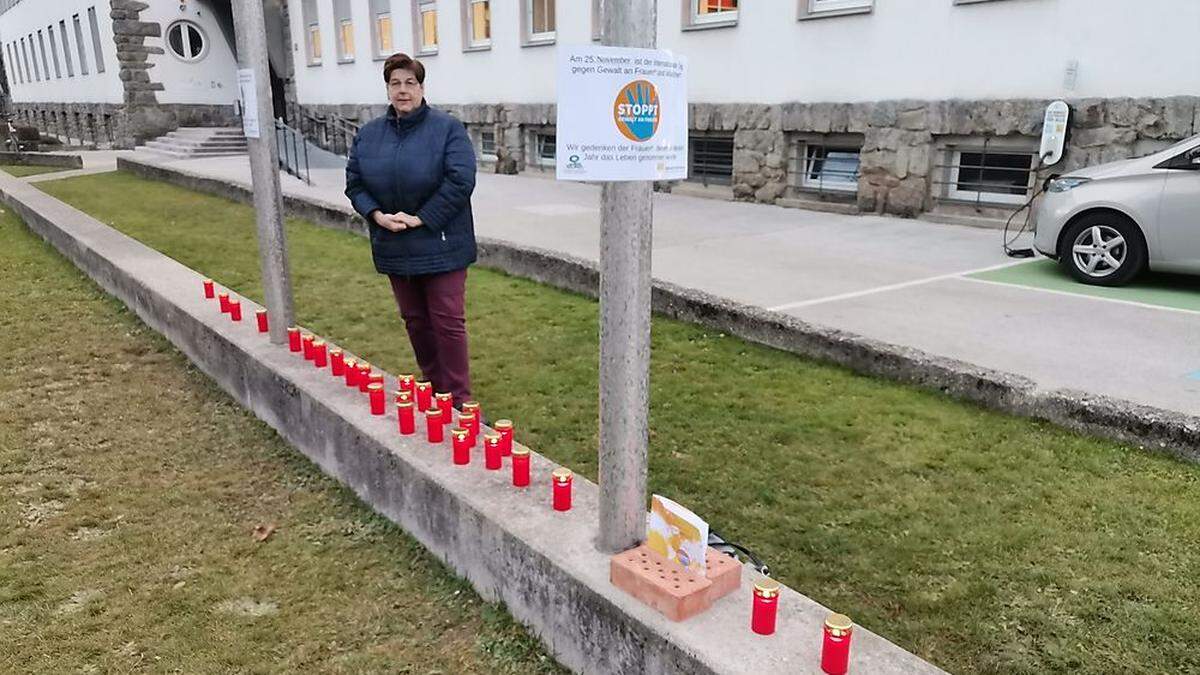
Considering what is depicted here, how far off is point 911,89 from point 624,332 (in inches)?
362

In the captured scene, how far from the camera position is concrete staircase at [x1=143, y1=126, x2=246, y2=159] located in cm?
2134

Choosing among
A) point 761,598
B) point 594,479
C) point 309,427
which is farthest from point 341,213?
point 761,598

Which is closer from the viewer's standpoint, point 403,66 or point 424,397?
point 424,397

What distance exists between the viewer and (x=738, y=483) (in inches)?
143

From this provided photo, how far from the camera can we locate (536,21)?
1636 cm

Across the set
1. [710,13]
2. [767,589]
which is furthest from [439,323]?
[710,13]

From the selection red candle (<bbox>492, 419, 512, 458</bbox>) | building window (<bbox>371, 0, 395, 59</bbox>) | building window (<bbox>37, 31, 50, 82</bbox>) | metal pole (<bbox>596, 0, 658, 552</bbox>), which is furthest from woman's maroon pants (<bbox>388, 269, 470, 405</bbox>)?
building window (<bbox>37, 31, 50, 82</bbox>)

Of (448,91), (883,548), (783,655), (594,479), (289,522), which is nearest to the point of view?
(783,655)

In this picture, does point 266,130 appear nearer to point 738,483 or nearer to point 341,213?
point 738,483

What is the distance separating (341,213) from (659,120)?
848 cm

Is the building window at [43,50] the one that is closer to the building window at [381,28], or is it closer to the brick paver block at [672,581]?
the building window at [381,28]

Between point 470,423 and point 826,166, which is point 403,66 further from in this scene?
point 826,166

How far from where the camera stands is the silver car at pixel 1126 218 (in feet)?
21.6

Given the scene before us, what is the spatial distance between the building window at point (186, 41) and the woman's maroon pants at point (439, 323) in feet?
78.0
